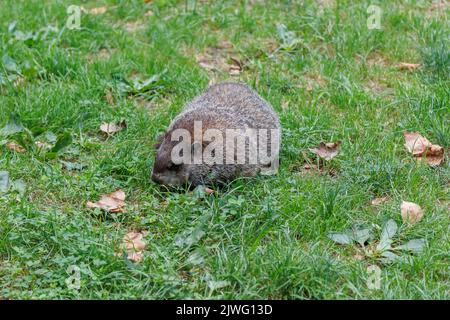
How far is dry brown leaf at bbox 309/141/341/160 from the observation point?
5.69 m

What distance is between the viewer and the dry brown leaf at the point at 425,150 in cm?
554

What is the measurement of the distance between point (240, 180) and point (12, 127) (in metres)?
1.94

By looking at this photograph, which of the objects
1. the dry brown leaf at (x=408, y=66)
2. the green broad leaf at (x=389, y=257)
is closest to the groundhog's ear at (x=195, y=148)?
the green broad leaf at (x=389, y=257)

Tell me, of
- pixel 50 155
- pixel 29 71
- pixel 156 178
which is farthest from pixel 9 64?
pixel 156 178

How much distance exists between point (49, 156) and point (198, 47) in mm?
2284

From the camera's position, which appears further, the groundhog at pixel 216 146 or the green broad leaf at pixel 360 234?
the groundhog at pixel 216 146

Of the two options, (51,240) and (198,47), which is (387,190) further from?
(198,47)

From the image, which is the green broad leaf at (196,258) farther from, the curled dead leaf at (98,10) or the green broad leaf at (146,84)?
the curled dead leaf at (98,10)

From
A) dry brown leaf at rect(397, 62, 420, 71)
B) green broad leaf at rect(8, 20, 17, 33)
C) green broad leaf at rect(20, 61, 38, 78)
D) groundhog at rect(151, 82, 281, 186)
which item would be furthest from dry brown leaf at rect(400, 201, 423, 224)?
green broad leaf at rect(8, 20, 17, 33)

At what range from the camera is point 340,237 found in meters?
4.67

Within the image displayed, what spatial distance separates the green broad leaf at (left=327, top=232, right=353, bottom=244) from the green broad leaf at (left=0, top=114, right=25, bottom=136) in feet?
8.76

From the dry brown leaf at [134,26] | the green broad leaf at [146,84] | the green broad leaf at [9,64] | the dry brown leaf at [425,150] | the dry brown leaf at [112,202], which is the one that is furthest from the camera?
the dry brown leaf at [134,26]

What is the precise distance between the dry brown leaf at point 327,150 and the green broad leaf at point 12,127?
231 centimetres
